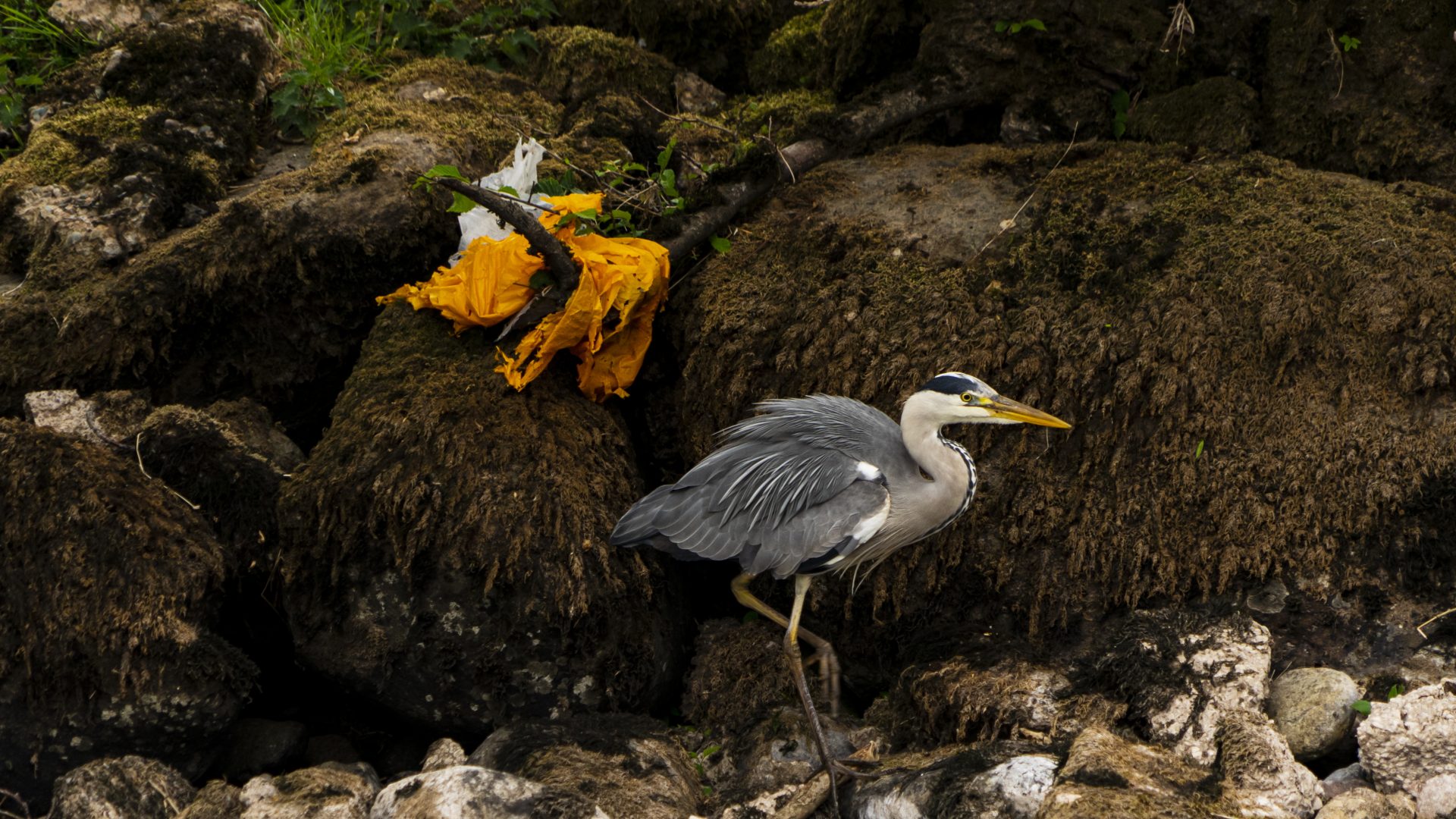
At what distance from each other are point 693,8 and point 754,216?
1.90 m

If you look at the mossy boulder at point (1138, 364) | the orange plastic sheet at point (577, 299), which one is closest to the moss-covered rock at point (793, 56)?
the mossy boulder at point (1138, 364)

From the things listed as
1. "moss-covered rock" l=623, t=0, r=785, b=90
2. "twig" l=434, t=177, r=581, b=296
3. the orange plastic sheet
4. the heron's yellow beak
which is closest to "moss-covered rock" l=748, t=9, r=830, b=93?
"moss-covered rock" l=623, t=0, r=785, b=90

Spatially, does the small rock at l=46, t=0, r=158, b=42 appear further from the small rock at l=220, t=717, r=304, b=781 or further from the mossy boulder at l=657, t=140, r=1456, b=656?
the small rock at l=220, t=717, r=304, b=781

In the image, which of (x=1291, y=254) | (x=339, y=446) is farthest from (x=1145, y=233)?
(x=339, y=446)

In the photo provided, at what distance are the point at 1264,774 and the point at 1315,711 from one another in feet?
1.42

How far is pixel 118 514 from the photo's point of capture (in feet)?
13.5

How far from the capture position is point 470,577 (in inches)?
167

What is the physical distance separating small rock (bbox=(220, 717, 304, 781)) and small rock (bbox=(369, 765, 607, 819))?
110 cm

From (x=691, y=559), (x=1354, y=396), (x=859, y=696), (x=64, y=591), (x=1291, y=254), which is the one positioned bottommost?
(x=859, y=696)

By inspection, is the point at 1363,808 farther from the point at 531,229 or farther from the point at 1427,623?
the point at 531,229

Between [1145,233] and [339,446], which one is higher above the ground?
[1145,233]

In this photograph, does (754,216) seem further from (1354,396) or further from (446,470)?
(1354,396)

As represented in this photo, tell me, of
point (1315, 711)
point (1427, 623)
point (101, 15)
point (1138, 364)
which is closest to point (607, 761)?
point (1315, 711)

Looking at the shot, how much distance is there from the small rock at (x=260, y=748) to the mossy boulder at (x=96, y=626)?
0.15 meters
